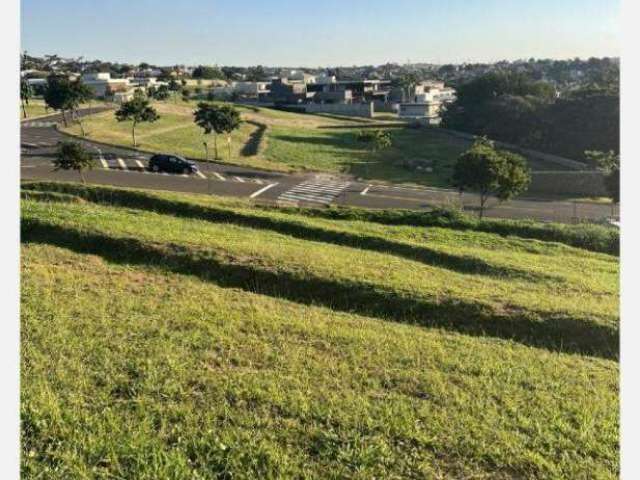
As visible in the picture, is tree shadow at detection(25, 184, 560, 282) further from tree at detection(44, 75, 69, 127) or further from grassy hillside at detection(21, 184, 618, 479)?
tree at detection(44, 75, 69, 127)

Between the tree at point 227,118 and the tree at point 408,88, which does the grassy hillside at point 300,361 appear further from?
the tree at point 408,88

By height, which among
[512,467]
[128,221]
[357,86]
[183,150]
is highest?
[357,86]

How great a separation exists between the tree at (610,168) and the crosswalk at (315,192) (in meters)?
15.1

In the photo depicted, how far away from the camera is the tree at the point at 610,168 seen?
107 feet

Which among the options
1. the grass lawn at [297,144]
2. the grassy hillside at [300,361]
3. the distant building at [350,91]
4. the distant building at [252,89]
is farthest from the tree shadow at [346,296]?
the distant building at [252,89]

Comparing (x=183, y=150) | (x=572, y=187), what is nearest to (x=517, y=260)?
(x=572, y=187)

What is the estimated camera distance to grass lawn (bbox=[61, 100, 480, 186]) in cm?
Result: 4562

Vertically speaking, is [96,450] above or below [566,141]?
below

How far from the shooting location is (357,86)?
358 feet

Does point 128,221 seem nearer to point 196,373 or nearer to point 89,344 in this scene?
point 89,344

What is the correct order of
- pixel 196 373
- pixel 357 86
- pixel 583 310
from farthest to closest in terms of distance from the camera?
pixel 357 86 < pixel 583 310 < pixel 196 373

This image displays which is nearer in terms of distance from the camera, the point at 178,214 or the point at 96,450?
the point at 96,450

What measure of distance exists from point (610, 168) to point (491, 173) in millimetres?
16732

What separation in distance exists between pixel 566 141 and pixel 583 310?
54450mm
